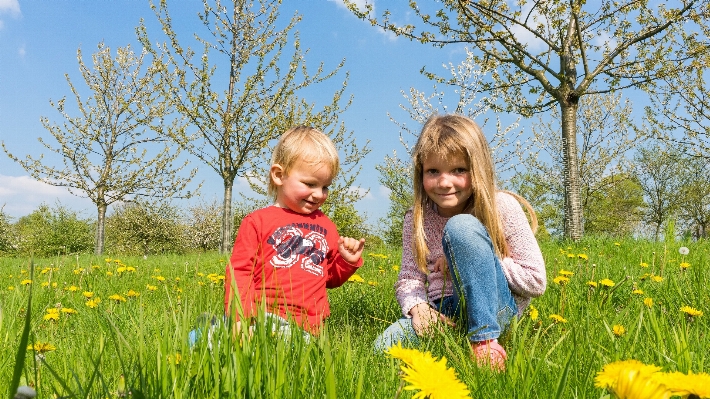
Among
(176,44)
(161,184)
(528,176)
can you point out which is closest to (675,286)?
(176,44)

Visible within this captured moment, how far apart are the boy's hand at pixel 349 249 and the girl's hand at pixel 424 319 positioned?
362mm

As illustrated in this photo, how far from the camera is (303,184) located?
2.46 metres

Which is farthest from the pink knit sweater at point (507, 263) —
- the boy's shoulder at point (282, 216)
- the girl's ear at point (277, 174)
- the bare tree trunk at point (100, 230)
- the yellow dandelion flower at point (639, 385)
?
the bare tree trunk at point (100, 230)

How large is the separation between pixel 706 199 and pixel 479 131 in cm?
3339

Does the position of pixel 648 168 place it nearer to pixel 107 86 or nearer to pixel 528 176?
pixel 528 176

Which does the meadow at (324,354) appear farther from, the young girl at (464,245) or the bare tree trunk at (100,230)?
the bare tree trunk at (100,230)

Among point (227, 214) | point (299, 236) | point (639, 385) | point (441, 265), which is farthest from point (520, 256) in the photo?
point (227, 214)

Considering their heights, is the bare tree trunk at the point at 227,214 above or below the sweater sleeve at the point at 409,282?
above

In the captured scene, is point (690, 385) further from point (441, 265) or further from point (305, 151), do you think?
point (305, 151)

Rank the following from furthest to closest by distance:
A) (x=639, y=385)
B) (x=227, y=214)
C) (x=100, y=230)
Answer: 1. (x=100, y=230)
2. (x=227, y=214)
3. (x=639, y=385)

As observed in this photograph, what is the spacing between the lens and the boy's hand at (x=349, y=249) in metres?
2.43

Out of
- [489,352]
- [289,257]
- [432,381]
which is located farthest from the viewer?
[289,257]

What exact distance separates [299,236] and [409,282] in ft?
1.87

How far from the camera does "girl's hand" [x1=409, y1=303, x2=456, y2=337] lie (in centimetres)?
207
